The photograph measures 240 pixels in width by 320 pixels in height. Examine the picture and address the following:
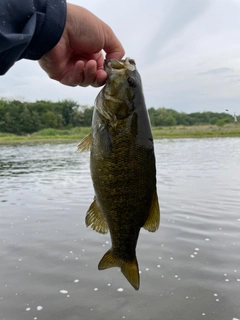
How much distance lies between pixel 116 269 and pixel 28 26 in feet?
15.5

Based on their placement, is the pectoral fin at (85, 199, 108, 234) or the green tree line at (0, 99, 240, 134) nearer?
the pectoral fin at (85, 199, 108, 234)

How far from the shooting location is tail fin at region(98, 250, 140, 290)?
258 centimetres

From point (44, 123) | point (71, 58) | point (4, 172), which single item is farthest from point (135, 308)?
point (44, 123)

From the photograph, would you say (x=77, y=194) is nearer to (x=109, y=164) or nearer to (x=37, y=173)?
(x=37, y=173)

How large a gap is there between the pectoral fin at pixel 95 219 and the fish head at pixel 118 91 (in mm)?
685

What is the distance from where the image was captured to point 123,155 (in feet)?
7.72

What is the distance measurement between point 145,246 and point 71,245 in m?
1.50

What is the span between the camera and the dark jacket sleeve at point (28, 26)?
77.5 inches

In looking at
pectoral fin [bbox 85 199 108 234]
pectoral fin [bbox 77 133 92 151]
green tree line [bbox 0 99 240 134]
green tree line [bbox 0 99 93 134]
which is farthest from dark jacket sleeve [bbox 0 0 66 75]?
green tree line [bbox 0 99 93 134]

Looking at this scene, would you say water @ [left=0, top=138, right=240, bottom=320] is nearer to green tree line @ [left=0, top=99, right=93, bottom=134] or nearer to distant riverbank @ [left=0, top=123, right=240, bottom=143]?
green tree line @ [left=0, top=99, right=93, bottom=134]

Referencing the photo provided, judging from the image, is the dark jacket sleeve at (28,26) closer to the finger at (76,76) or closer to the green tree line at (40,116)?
the finger at (76,76)

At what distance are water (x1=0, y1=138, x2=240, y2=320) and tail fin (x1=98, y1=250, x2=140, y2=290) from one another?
225 cm

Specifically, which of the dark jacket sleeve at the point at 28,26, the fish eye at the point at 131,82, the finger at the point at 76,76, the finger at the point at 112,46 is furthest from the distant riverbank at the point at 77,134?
the dark jacket sleeve at the point at 28,26

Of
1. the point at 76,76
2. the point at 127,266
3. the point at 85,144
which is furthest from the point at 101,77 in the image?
the point at 127,266
